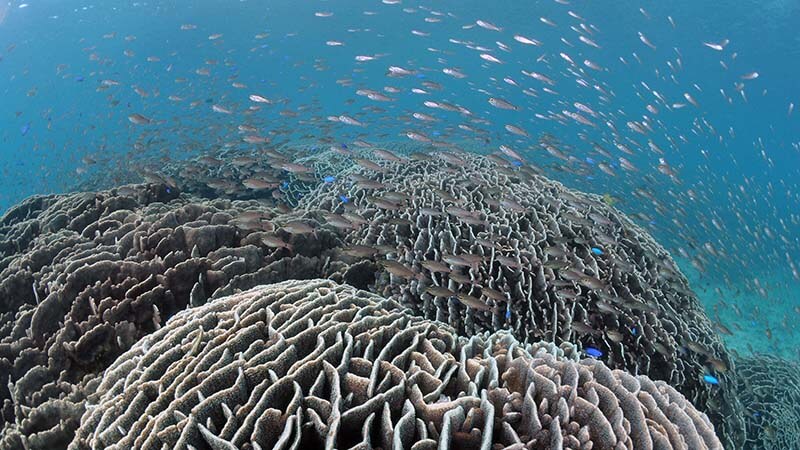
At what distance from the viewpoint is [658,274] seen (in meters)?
6.49

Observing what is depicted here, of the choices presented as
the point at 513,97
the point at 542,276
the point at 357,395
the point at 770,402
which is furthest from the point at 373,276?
the point at 513,97

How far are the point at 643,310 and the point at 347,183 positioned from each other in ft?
18.9

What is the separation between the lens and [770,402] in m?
7.25

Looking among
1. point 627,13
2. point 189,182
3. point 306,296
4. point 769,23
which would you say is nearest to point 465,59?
point 627,13

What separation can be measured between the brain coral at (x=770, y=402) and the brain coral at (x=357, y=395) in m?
5.43

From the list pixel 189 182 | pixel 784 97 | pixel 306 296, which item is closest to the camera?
pixel 306 296

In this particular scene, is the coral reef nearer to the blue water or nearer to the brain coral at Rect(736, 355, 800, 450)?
the brain coral at Rect(736, 355, 800, 450)

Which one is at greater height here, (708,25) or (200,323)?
(200,323)

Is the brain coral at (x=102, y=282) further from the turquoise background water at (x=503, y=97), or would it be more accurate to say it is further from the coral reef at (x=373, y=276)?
the turquoise background water at (x=503, y=97)

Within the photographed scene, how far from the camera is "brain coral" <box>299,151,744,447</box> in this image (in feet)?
16.7

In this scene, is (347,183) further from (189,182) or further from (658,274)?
(658,274)

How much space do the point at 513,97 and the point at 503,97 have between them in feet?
86.9

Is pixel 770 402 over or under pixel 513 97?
over

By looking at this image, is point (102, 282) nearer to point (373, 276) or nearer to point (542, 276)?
point (373, 276)
